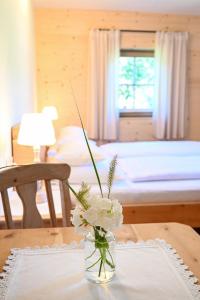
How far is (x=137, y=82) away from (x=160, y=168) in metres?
2.55

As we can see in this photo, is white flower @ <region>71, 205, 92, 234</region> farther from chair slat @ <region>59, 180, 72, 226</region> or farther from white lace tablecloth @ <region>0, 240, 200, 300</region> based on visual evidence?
chair slat @ <region>59, 180, 72, 226</region>

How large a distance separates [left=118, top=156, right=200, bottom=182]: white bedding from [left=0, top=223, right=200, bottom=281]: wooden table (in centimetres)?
126

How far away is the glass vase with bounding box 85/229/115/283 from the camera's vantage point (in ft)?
2.91

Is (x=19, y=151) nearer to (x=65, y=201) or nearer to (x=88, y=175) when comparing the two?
(x=88, y=175)

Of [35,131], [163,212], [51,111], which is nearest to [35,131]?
[35,131]

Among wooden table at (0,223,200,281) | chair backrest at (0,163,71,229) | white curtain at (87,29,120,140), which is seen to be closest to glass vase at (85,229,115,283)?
wooden table at (0,223,200,281)

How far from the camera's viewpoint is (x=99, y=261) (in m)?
0.91

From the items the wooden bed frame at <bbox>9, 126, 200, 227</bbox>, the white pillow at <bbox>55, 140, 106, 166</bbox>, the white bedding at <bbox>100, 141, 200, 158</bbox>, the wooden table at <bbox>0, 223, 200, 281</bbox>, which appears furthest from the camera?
the white bedding at <bbox>100, 141, 200, 158</bbox>

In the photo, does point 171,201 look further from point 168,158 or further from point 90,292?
point 90,292

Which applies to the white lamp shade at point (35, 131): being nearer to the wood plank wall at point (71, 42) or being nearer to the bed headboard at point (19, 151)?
the bed headboard at point (19, 151)

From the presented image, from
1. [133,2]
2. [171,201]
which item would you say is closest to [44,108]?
[133,2]

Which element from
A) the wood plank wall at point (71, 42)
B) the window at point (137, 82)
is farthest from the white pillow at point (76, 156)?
the window at point (137, 82)

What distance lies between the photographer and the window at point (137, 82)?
193 inches

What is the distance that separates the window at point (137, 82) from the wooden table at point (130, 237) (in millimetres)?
3799
